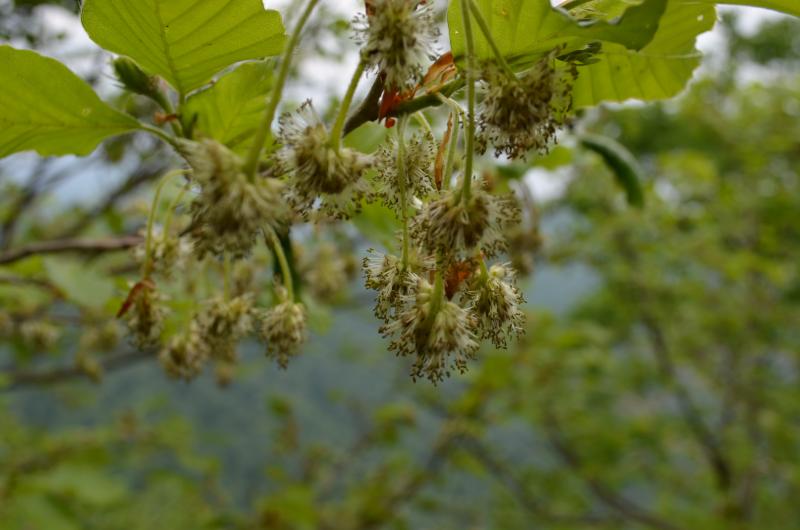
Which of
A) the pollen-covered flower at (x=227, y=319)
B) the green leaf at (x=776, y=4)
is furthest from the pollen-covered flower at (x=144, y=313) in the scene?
the green leaf at (x=776, y=4)

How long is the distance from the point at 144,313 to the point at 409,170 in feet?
2.08

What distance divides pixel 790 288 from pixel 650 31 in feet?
29.1

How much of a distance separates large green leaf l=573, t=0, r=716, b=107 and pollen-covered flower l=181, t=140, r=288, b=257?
0.59 metres

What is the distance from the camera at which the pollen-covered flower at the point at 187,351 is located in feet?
4.39

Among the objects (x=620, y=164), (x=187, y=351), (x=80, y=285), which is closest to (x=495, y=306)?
(x=187, y=351)

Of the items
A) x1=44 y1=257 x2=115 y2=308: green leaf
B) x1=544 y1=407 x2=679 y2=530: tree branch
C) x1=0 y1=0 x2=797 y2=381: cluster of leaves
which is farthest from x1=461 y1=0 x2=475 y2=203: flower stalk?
x1=544 y1=407 x2=679 y2=530: tree branch

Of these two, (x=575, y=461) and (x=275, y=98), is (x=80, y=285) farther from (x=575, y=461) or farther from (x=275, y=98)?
(x=575, y=461)

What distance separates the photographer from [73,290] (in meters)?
1.83

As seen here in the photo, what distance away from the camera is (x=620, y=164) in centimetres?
176

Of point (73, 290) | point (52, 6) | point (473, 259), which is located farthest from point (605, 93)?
point (52, 6)

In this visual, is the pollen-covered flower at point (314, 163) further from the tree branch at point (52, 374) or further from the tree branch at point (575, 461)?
the tree branch at point (575, 461)

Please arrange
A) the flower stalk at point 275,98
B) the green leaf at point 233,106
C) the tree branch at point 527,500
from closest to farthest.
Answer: the flower stalk at point 275,98, the green leaf at point 233,106, the tree branch at point 527,500

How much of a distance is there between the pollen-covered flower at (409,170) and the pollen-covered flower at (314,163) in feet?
0.17

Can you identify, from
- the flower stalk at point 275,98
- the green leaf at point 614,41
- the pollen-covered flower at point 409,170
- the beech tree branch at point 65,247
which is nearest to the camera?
the flower stalk at point 275,98
